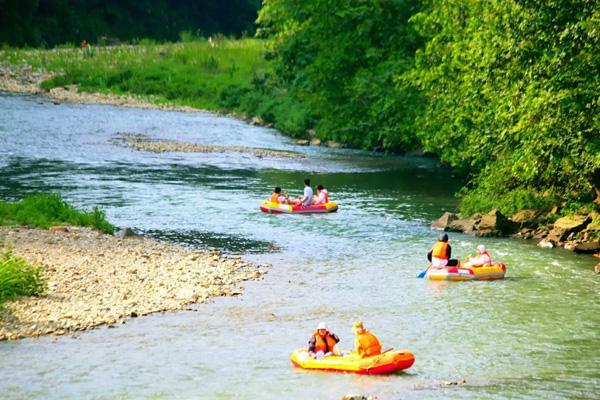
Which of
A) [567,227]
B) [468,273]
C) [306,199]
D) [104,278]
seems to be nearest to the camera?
[104,278]

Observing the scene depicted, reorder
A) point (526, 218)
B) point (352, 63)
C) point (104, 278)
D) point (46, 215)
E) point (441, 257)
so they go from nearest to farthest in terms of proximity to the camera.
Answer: point (104, 278)
point (441, 257)
point (46, 215)
point (526, 218)
point (352, 63)

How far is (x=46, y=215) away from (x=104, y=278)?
7139 millimetres

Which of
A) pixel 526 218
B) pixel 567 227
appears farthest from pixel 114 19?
pixel 567 227

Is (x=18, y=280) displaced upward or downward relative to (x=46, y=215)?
upward

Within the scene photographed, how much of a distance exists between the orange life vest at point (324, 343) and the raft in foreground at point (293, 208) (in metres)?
16.8

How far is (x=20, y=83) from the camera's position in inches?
3007

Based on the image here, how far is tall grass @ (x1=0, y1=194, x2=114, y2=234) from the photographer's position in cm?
3153

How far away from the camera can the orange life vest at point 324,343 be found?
20078mm

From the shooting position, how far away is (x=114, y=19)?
11000 cm

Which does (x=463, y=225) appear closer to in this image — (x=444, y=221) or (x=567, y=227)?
(x=444, y=221)

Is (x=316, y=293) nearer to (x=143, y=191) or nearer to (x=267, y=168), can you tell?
(x=143, y=191)

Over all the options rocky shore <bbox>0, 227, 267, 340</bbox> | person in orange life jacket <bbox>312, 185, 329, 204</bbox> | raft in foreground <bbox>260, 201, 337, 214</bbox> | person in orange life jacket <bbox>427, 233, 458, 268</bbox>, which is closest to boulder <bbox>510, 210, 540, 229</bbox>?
raft in foreground <bbox>260, 201, 337, 214</bbox>

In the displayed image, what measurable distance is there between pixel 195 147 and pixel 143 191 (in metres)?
13.7

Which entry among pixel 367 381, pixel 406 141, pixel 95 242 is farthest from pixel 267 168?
pixel 367 381
